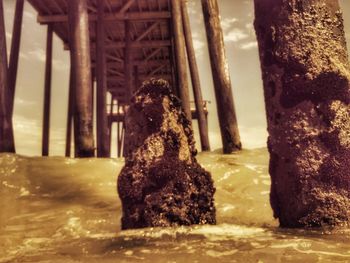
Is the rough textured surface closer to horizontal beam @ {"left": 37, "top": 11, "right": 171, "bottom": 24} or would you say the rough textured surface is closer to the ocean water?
the ocean water

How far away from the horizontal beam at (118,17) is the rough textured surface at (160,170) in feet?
24.3

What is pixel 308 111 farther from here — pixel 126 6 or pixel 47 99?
pixel 126 6

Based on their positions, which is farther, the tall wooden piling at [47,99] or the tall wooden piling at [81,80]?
the tall wooden piling at [47,99]

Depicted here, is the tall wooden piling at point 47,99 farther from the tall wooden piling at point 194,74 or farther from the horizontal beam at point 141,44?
the tall wooden piling at point 194,74

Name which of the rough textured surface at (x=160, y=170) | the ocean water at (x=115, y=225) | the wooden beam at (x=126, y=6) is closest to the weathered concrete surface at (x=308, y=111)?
the ocean water at (x=115, y=225)

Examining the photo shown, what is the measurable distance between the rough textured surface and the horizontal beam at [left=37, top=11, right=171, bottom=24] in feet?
24.3

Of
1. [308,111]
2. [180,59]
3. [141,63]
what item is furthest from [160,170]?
[141,63]

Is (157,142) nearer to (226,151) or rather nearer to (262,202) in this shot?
(262,202)

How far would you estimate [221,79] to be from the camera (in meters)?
6.09

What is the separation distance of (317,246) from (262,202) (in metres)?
1.86

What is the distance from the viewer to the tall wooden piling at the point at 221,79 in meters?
5.98

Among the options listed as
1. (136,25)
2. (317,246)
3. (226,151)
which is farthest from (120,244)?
(136,25)

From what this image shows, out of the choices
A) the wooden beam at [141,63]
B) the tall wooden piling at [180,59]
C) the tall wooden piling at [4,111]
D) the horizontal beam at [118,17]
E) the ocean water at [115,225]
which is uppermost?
the wooden beam at [141,63]

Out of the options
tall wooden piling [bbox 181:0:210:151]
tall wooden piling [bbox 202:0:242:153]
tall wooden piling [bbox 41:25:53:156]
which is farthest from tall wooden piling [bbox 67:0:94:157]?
tall wooden piling [bbox 41:25:53:156]
